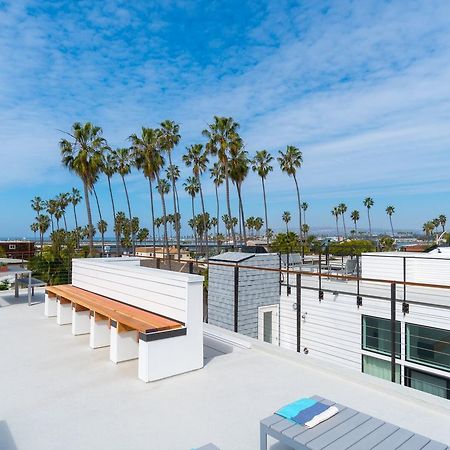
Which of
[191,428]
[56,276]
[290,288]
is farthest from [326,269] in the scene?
[191,428]

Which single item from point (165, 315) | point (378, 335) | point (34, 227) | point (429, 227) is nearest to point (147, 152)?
point (378, 335)

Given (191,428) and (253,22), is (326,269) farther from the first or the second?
(191,428)

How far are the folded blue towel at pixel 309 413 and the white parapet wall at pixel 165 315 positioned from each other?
1750 millimetres

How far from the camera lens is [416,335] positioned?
7258mm

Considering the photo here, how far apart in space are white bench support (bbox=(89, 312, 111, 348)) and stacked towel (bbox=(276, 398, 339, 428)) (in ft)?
9.82

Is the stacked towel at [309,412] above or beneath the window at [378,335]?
above

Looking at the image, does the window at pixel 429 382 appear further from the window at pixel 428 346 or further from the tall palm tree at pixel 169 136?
the tall palm tree at pixel 169 136

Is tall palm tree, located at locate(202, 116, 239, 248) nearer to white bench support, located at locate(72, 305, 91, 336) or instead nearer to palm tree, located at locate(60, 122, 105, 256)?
palm tree, located at locate(60, 122, 105, 256)

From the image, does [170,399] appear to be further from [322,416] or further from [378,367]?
[378,367]

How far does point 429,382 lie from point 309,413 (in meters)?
6.02

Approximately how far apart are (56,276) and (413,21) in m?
11.7

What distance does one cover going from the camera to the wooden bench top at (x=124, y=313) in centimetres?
364

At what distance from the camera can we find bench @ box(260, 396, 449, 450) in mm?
1889

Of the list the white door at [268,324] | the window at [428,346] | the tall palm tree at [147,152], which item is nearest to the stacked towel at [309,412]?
the window at [428,346]
